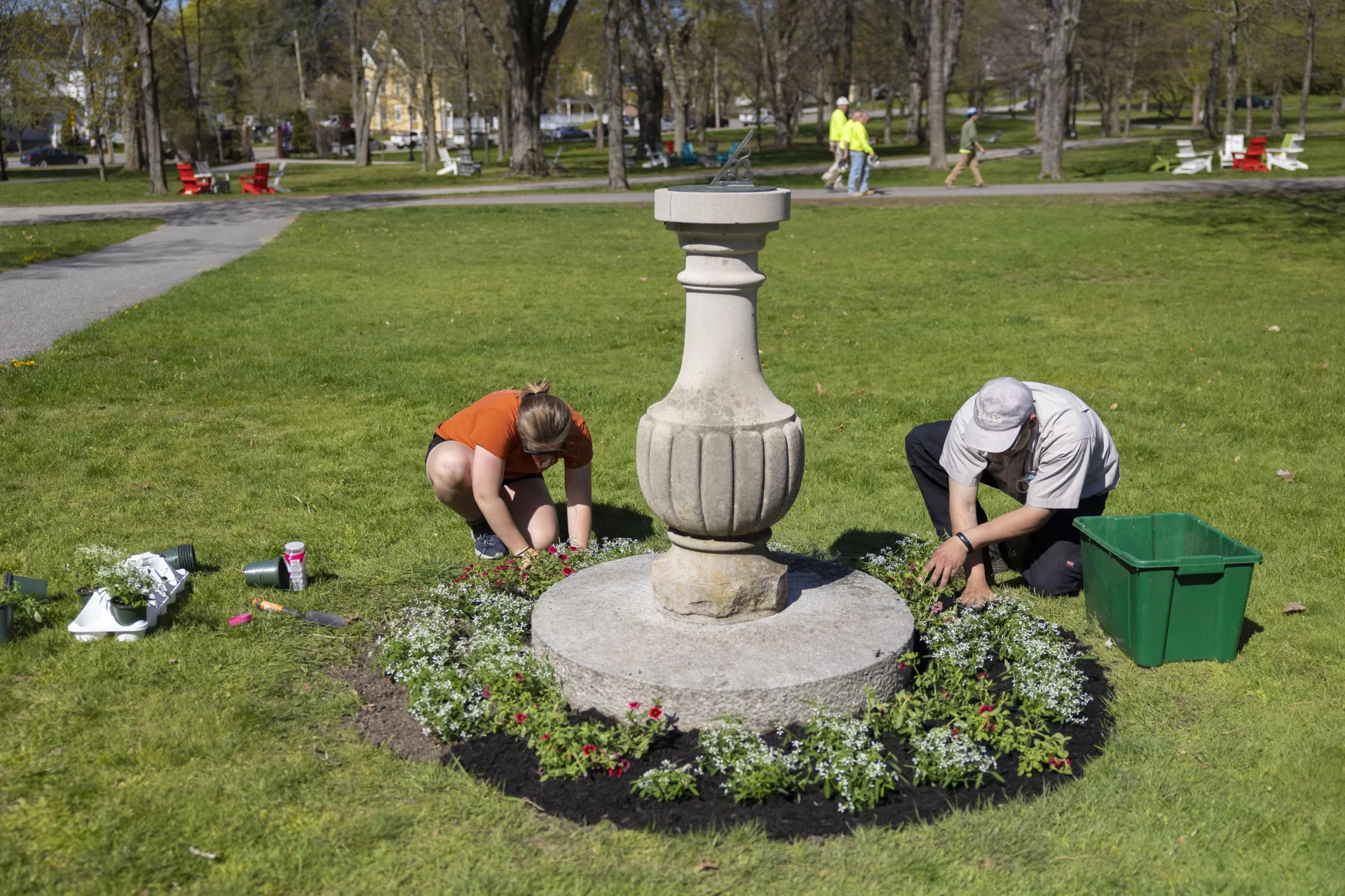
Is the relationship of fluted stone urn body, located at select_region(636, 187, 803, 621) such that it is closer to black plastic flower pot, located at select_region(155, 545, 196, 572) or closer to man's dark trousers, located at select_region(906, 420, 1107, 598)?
man's dark trousers, located at select_region(906, 420, 1107, 598)

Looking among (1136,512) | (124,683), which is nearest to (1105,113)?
(1136,512)

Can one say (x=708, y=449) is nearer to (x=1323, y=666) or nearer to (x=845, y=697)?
(x=845, y=697)

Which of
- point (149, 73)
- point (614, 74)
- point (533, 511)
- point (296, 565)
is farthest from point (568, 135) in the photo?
point (296, 565)

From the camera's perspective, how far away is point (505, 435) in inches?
190

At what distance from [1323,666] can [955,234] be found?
12887mm

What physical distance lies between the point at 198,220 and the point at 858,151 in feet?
39.7

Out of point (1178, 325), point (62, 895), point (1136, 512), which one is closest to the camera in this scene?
point (62, 895)

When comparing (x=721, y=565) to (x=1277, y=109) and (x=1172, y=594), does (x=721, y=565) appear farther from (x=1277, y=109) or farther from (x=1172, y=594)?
(x=1277, y=109)

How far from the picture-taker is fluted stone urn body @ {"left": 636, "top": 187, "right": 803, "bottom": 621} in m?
3.79

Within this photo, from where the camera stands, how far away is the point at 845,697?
3.79 metres

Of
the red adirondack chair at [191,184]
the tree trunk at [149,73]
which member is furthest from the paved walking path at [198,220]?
the red adirondack chair at [191,184]

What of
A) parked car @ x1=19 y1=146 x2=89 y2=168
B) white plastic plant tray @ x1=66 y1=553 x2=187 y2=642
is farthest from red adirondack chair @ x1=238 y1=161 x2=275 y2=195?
parked car @ x1=19 y1=146 x2=89 y2=168

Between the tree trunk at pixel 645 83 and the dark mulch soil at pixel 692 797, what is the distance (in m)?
33.0

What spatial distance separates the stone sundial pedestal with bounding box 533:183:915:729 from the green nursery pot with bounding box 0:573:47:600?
2.13 m
